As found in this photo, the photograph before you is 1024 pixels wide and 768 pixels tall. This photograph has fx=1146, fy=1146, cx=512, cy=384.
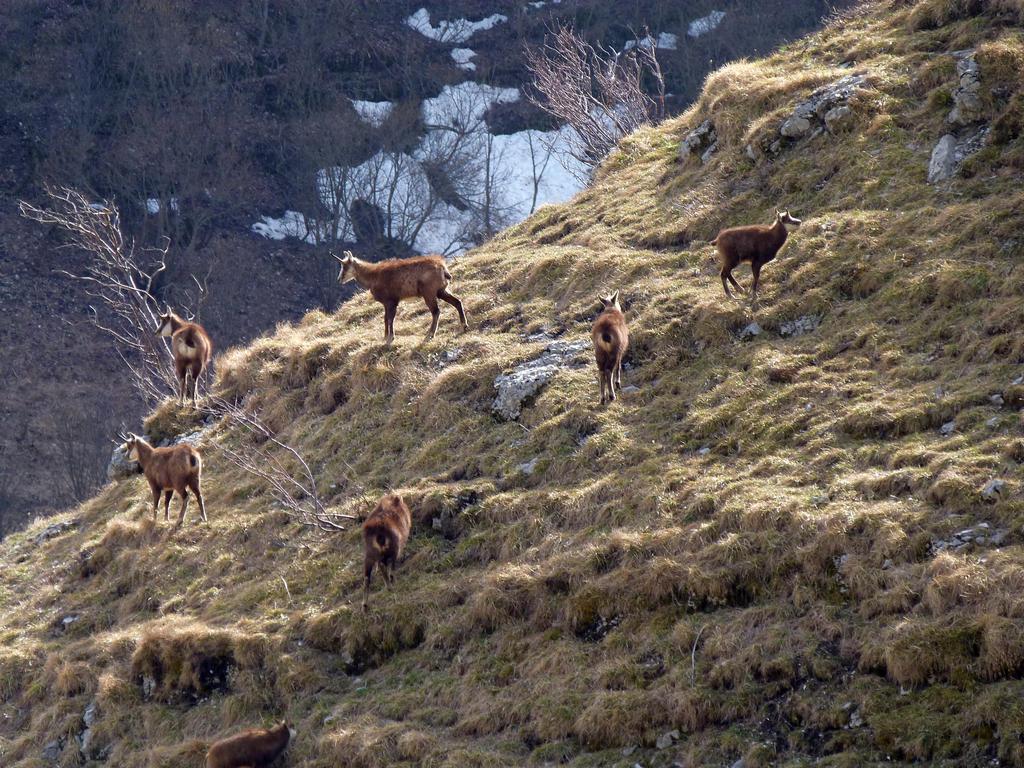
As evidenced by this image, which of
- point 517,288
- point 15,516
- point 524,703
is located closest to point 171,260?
point 15,516

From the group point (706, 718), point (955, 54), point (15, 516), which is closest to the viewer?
point (706, 718)

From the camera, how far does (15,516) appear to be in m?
34.1

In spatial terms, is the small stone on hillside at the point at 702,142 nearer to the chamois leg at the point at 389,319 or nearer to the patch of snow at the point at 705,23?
the chamois leg at the point at 389,319

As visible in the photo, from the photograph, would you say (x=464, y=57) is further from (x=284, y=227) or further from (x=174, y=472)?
(x=174, y=472)

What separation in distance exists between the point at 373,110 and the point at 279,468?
4237cm

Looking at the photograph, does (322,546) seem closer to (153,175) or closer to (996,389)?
(996,389)

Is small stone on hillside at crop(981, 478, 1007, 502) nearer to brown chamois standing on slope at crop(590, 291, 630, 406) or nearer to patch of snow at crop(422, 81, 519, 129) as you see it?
brown chamois standing on slope at crop(590, 291, 630, 406)

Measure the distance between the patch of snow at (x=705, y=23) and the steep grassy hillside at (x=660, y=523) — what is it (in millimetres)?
39388

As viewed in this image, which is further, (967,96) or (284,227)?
(284,227)

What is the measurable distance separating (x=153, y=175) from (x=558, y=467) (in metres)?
40.3

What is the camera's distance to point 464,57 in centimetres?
5762

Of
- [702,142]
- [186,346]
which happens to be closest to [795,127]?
[702,142]

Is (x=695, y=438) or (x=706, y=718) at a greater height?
(x=695, y=438)

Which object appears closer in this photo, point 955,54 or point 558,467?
point 558,467
